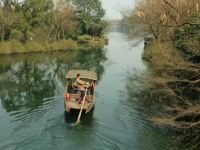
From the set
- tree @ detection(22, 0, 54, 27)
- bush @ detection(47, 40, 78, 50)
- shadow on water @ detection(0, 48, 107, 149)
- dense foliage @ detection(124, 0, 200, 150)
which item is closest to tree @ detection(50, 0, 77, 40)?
tree @ detection(22, 0, 54, 27)

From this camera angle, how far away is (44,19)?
69125 mm

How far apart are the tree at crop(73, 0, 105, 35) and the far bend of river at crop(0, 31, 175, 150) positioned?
4154 centimetres

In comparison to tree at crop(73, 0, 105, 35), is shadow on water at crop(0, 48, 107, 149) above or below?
below

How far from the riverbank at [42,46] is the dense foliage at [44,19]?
1.51 meters

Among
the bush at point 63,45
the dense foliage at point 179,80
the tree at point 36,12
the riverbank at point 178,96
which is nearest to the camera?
the riverbank at point 178,96

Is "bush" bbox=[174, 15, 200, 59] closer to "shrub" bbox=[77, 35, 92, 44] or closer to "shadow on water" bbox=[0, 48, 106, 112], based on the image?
"shadow on water" bbox=[0, 48, 106, 112]

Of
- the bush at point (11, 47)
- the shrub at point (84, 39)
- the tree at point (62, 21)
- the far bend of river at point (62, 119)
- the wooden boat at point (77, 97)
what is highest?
the tree at point (62, 21)

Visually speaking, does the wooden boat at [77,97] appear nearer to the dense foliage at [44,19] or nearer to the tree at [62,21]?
the dense foliage at [44,19]

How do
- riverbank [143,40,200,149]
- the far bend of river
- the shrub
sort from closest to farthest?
riverbank [143,40,200,149] < the far bend of river < the shrub

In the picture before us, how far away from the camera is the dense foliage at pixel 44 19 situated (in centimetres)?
6431

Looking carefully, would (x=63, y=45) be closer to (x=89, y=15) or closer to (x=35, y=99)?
(x=89, y=15)

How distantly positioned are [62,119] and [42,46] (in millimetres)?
44939

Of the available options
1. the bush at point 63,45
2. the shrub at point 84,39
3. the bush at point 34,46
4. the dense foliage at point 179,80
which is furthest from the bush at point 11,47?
the dense foliage at point 179,80

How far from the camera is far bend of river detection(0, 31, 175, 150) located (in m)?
18.8
